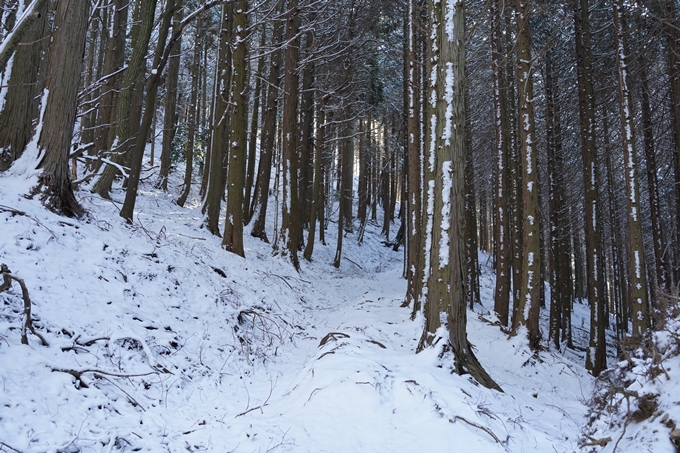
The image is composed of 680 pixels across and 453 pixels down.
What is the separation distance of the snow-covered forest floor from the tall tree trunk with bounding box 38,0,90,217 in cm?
34

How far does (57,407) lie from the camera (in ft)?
11.1

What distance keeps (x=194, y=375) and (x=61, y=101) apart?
478 cm

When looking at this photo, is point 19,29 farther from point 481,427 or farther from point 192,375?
point 481,427

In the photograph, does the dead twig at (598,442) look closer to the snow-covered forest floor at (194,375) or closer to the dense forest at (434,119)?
the snow-covered forest floor at (194,375)

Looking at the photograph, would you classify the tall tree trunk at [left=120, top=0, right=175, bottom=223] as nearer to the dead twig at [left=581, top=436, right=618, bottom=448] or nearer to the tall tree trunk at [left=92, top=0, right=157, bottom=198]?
the tall tree trunk at [left=92, top=0, right=157, bottom=198]

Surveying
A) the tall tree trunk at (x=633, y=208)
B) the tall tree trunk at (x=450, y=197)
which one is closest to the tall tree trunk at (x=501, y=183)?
the tall tree trunk at (x=633, y=208)

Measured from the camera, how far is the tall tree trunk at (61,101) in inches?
250

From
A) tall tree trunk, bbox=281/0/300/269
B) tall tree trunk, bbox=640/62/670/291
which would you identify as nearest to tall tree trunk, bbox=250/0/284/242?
tall tree trunk, bbox=281/0/300/269

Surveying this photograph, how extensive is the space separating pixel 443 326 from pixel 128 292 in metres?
4.45

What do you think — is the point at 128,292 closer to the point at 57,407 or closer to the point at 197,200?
the point at 57,407

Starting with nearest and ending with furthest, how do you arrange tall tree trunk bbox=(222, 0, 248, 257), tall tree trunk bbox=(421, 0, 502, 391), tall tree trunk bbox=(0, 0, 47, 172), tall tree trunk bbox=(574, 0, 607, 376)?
tall tree trunk bbox=(421, 0, 502, 391)
tall tree trunk bbox=(0, 0, 47, 172)
tall tree trunk bbox=(574, 0, 607, 376)
tall tree trunk bbox=(222, 0, 248, 257)

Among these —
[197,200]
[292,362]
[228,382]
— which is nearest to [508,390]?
[292,362]

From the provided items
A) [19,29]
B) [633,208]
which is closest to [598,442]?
[19,29]

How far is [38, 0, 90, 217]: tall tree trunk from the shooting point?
6359 millimetres
